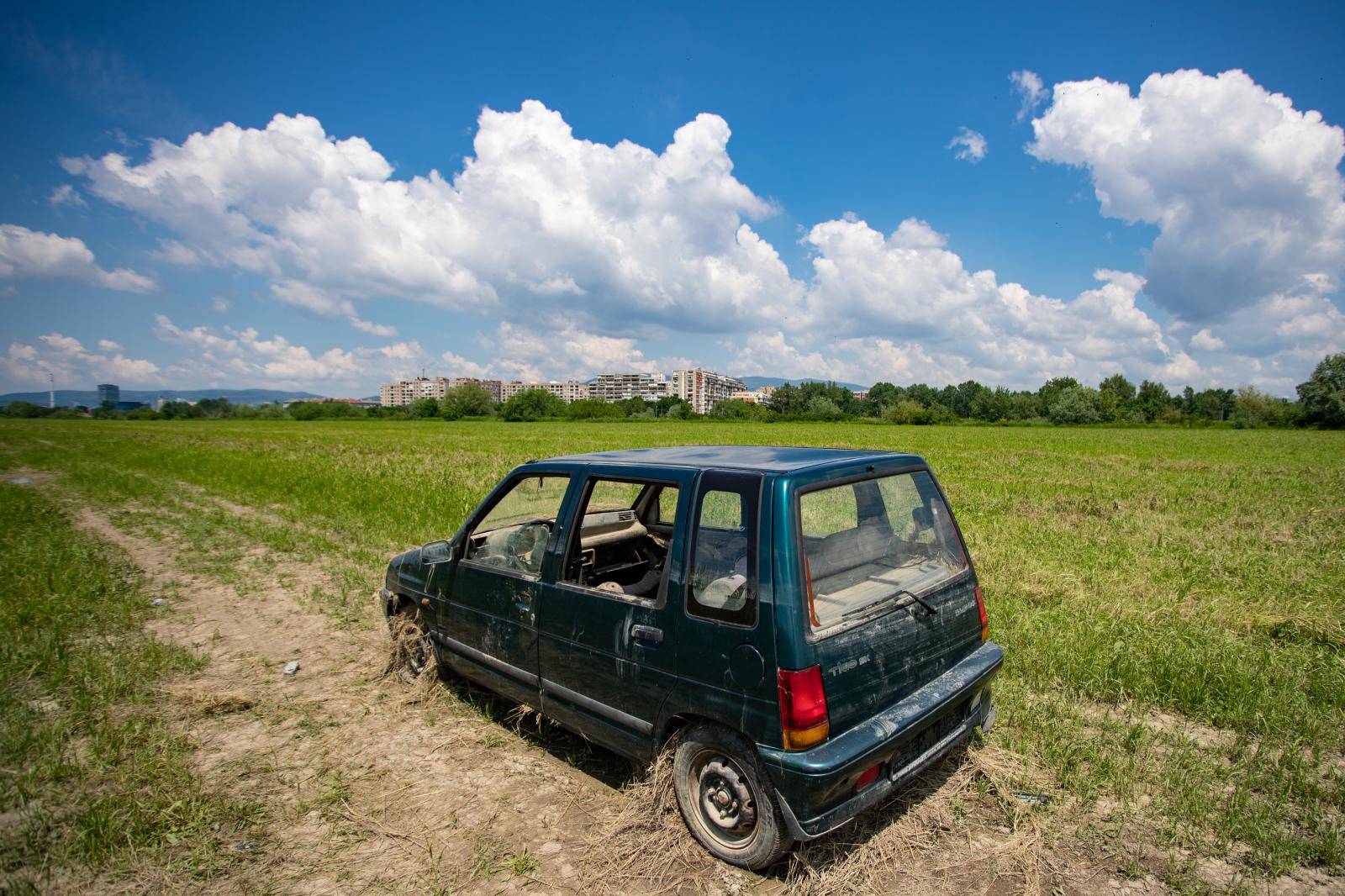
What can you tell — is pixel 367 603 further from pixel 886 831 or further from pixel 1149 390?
pixel 1149 390

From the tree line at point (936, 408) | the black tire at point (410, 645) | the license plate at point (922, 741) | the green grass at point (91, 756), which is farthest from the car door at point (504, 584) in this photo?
the tree line at point (936, 408)

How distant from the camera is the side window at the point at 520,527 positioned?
3734 millimetres

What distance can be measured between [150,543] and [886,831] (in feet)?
39.3

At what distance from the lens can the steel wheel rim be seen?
2.66m

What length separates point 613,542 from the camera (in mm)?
4195

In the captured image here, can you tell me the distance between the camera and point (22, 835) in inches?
116

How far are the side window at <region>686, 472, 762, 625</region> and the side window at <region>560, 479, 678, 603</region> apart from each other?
2.15ft

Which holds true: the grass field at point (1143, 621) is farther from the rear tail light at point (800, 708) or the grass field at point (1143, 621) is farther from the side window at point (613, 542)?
the side window at point (613, 542)

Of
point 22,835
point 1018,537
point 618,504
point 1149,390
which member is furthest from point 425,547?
point 1149,390

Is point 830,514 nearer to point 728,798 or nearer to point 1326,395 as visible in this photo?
point 728,798

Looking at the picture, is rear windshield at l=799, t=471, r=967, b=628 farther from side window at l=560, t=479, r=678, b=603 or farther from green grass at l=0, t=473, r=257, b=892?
green grass at l=0, t=473, r=257, b=892

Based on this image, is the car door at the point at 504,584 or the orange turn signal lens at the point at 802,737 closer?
the orange turn signal lens at the point at 802,737

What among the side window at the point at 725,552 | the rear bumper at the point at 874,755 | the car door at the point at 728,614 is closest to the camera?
the rear bumper at the point at 874,755

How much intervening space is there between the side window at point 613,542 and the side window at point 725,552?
2.15ft
